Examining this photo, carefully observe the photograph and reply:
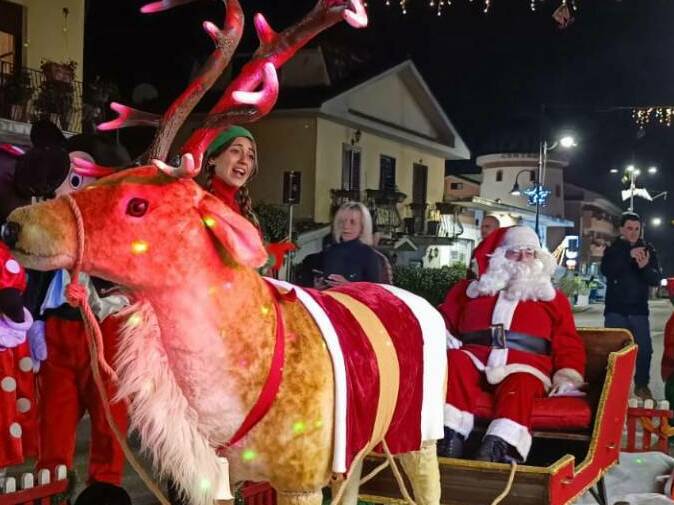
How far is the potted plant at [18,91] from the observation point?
450 inches

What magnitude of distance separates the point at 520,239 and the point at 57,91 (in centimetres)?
943

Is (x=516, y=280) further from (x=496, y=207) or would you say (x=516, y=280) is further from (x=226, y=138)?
(x=496, y=207)

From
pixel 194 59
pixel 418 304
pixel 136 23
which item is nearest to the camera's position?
pixel 418 304

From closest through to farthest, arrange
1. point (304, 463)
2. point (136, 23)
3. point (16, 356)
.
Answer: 1. point (304, 463)
2. point (16, 356)
3. point (136, 23)

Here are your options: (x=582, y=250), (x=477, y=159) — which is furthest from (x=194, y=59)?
(x=582, y=250)

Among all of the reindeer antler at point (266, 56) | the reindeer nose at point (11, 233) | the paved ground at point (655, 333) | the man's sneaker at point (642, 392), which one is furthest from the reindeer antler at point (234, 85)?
the paved ground at point (655, 333)

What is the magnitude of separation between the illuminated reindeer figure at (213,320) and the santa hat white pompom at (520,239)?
8.36ft

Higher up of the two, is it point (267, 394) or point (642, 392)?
point (267, 394)

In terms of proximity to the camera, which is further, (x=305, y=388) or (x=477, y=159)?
(x=477, y=159)

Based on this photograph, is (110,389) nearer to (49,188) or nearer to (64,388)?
(64,388)

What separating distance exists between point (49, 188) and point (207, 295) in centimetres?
174

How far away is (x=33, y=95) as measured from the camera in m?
11.8

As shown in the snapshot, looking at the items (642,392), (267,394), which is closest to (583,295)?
(642,392)

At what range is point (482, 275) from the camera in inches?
185
